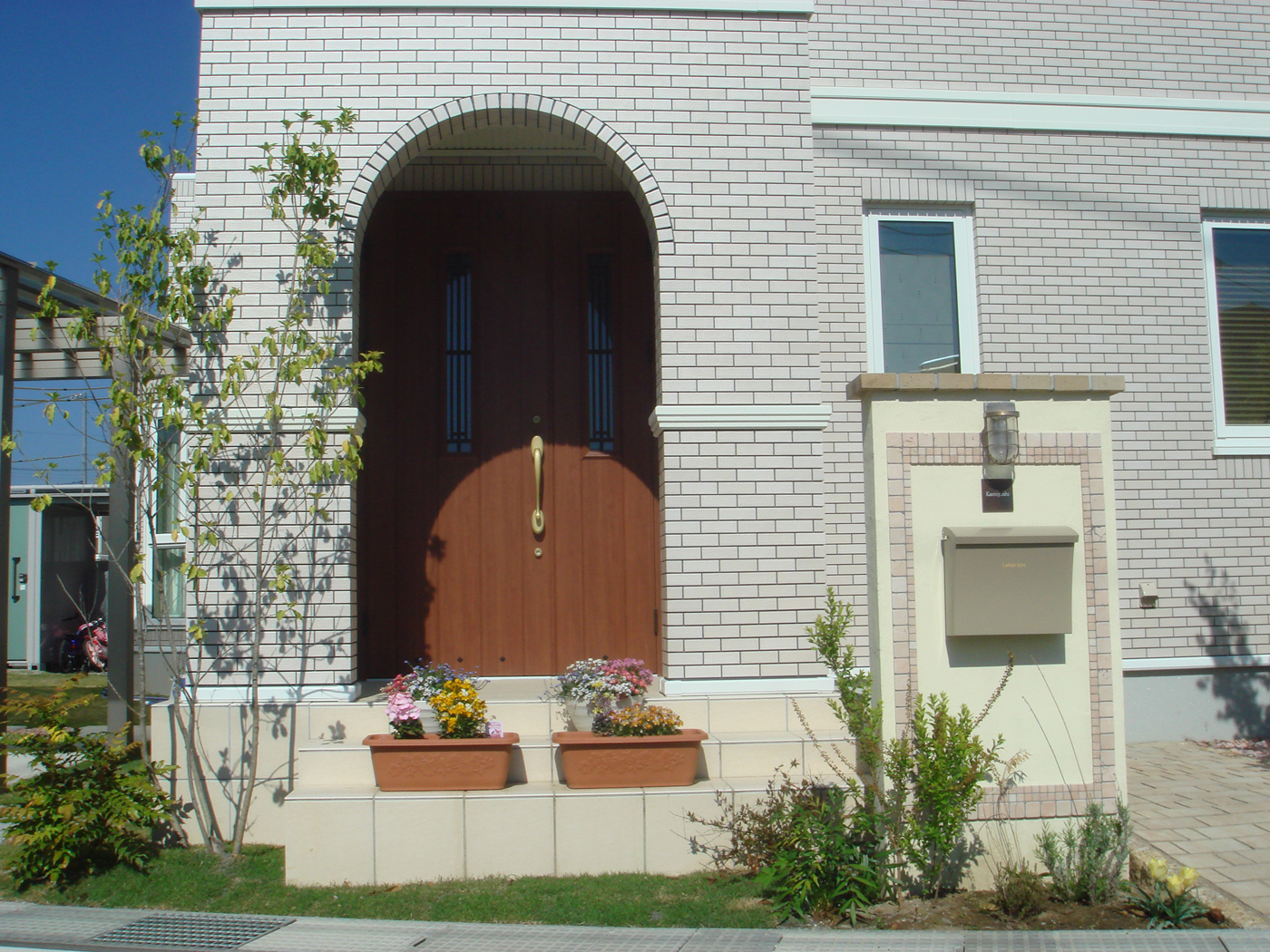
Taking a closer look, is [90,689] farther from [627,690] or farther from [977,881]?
[977,881]

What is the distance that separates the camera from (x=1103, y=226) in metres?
6.90

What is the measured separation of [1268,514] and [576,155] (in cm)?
562

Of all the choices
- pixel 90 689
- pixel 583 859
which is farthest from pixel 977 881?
pixel 90 689

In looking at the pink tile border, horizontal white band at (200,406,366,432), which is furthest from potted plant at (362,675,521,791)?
the pink tile border

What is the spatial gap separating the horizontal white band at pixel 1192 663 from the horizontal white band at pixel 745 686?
2.70 meters

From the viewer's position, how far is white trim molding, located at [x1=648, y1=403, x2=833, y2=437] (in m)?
5.51

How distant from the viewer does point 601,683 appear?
5.12 meters

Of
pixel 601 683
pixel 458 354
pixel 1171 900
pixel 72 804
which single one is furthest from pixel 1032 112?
pixel 72 804

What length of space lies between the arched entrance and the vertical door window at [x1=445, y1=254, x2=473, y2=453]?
0.01 m

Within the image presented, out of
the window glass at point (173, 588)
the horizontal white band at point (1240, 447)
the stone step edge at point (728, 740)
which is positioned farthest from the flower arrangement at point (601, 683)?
the window glass at point (173, 588)

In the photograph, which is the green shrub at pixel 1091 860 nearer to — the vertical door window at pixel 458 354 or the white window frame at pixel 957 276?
the white window frame at pixel 957 276

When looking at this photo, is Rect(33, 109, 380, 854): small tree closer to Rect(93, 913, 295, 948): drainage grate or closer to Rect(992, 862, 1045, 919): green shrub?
Rect(93, 913, 295, 948): drainage grate

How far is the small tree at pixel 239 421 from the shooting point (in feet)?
16.5

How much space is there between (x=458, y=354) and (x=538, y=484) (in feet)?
3.67
